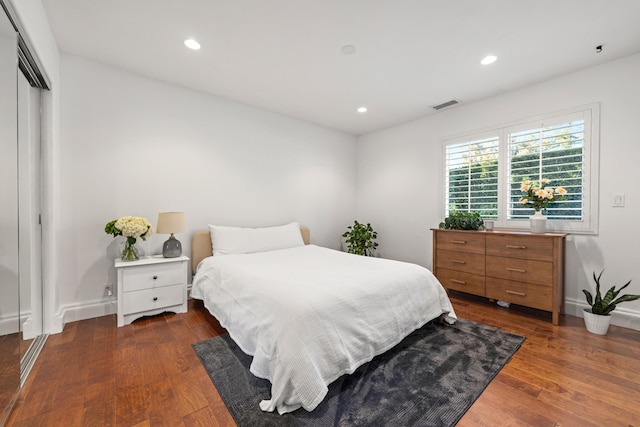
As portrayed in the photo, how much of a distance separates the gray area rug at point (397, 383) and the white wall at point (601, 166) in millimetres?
1346

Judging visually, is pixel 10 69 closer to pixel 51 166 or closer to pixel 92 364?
pixel 51 166

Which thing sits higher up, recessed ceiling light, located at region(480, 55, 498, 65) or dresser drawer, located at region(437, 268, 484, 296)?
recessed ceiling light, located at region(480, 55, 498, 65)

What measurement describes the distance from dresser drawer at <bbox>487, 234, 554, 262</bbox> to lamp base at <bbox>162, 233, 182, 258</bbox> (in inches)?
139

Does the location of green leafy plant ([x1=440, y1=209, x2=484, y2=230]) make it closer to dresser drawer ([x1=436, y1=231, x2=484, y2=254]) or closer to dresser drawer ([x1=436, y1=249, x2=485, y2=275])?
dresser drawer ([x1=436, y1=231, x2=484, y2=254])

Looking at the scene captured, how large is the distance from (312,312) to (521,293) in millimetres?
2515

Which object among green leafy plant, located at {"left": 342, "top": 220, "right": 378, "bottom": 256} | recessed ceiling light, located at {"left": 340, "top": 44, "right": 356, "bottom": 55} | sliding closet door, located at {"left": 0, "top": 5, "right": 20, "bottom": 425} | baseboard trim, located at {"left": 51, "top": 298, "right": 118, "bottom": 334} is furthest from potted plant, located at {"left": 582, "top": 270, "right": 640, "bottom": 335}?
baseboard trim, located at {"left": 51, "top": 298, "right": 118, "bottom": 334}

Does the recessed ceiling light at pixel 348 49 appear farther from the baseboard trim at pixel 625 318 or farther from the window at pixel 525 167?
the baseboard trim at pixel 625 318

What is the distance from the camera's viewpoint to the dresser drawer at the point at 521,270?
8.77 ft

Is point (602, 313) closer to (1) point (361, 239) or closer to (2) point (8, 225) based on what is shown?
(1) point (361, 239)

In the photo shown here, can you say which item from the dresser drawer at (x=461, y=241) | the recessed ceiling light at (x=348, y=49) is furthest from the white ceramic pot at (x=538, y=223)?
the recessed ceiling light at (x=348, y=49)

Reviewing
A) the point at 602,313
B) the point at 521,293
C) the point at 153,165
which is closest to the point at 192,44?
the point at 153,165

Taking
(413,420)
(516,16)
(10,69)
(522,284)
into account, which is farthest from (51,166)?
(522,284)

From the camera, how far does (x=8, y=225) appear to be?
1536 millimetres

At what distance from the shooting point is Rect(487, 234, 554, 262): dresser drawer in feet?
8.77
